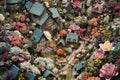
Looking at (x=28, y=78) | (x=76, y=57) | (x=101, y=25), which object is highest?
(x=101, y=25)

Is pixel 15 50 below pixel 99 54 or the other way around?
the other way around

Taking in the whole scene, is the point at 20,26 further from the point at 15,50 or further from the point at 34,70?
the point at 34,70

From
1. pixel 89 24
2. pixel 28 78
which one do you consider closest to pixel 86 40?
pixel 89 24

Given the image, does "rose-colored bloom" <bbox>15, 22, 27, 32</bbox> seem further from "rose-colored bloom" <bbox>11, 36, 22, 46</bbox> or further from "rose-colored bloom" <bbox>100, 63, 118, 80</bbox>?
"rose-colored bloom" <bbox>100, 63, 118, 80</bbox>

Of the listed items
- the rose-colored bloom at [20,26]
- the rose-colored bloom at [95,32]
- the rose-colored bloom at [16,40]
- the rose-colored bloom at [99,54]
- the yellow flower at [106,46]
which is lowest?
the rose-colored bloom at [99,54]

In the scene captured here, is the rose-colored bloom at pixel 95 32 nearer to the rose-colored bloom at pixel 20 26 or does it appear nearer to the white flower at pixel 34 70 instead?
the rose-colored bloom at pixel 20 26

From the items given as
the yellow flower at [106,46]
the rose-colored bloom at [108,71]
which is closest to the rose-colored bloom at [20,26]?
the yellow flower at [106,46]

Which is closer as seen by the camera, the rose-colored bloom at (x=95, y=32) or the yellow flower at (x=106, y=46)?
the yellow flower at (x=106, y=46)

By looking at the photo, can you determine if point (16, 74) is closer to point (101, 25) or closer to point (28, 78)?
point (28, 78)

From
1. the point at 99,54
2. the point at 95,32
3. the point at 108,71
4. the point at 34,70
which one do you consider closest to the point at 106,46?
the point at 99,54
